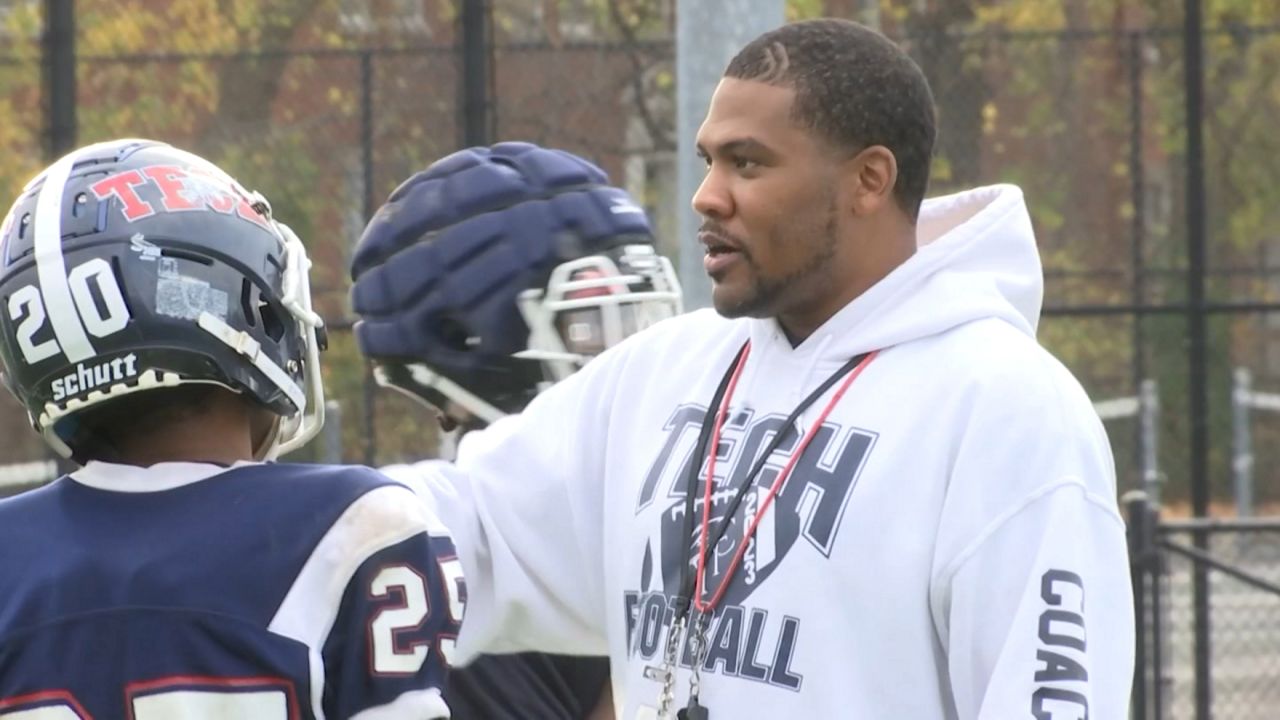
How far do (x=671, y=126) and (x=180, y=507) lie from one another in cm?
692

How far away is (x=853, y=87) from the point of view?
9.40 ft

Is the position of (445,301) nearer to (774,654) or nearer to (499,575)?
(499,575)

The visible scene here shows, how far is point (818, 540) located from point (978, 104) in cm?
751

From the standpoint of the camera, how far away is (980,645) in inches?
101

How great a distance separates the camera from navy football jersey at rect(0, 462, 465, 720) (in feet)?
7.66

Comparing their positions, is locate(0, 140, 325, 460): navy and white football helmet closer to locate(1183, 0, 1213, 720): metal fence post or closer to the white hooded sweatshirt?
the white hooded sweatshirt

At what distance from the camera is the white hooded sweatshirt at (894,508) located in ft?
8.40

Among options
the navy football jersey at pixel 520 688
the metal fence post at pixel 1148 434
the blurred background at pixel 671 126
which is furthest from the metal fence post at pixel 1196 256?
the navy football jersey at pixel 520 688

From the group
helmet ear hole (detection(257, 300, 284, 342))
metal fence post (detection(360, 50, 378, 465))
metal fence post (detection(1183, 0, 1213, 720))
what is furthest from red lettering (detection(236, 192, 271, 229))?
metal fence post (detection(1183, 0, 1213, 720))

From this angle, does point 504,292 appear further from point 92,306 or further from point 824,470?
point 92,306

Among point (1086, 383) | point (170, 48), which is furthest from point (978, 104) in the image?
point (170, 48)

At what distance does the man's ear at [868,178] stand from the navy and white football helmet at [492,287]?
2.44 ft

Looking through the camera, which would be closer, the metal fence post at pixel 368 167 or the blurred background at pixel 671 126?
the blurred background at pixel 671 126

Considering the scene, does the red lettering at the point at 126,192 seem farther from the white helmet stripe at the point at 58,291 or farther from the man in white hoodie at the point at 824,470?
the man in white hoodie at the point at 824,470
